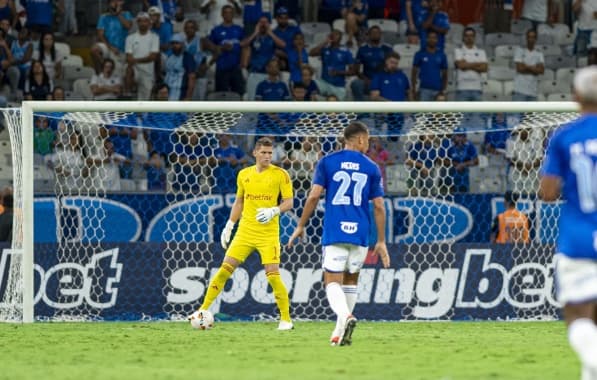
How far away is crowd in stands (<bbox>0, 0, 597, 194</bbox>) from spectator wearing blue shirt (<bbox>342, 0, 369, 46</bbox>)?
0.02 meters

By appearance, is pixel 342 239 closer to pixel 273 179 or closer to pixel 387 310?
pixel 273 179

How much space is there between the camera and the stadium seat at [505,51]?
2445cm

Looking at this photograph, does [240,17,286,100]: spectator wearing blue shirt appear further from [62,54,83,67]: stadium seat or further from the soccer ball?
the soccer ball

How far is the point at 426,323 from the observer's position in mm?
16000

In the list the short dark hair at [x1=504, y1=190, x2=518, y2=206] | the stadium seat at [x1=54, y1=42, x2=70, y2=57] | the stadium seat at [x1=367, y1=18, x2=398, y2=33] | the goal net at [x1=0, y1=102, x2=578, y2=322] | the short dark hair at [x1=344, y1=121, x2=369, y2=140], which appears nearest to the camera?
the short dark hair at [x1=344, y1=121, x2=369, y2=140]

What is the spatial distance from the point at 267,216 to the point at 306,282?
9.70 ft

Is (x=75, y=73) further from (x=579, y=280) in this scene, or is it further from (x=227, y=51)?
(x=579, y=280)

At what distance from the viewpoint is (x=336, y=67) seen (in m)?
22.8

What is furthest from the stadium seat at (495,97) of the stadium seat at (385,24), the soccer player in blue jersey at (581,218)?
the soccer player in blue jersey at (581,218)

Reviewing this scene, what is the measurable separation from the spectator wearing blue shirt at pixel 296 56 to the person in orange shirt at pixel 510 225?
20.6 ft

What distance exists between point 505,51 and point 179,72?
20.8 feet

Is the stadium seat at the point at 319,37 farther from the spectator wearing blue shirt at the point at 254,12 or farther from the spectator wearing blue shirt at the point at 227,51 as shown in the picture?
the spectator wearing blue shirt at the point at 227,51

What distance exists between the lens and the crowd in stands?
22.2 meters

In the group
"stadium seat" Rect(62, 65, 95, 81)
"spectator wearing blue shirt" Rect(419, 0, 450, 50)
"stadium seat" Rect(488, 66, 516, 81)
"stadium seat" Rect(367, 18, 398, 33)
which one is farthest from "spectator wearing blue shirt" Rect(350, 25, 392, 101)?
"stadium seat" Rect(62, 65, 95, 81)
